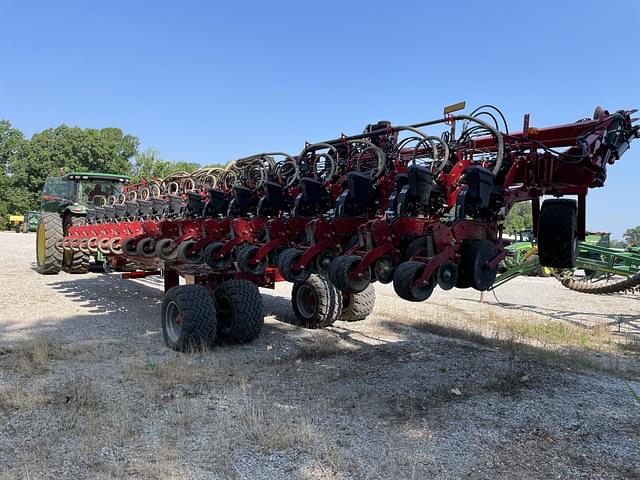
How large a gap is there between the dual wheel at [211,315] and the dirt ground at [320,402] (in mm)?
186

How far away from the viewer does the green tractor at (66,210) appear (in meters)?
12.2

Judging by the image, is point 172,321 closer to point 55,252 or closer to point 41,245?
point 55,252

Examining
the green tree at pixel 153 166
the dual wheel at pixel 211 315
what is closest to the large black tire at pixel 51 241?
the dual wheel at pixel 211 315

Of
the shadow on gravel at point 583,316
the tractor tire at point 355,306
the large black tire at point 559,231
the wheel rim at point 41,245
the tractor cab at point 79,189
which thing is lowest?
the shadow on gravel at point 583,316

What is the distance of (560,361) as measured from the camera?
5848 mm

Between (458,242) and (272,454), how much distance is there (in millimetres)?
2254

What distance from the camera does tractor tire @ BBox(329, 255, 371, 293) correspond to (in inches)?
177

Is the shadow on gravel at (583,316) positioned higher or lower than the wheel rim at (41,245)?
lower

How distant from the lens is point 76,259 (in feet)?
40.7

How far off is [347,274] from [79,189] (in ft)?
35.8

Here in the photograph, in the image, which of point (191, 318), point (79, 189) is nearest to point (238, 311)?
point (191, 318)

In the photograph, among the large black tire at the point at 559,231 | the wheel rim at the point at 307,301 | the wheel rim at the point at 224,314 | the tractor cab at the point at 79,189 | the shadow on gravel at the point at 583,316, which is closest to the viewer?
the large black tire at the point at 559,231

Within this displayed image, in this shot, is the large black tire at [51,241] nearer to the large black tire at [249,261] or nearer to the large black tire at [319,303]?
the large black tire at [319,303]

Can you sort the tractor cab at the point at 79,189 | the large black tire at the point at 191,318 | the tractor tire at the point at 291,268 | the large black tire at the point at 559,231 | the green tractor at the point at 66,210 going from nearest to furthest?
1. the large black tire at the point at 559,231
2. the tractor tire at the point at 291,268
3. the large black tire at the point at 191,318
4. the green tractor at the point at 66,210
5. the tractor cab at the point at 79,189
